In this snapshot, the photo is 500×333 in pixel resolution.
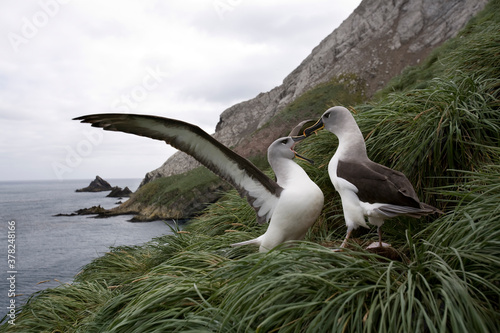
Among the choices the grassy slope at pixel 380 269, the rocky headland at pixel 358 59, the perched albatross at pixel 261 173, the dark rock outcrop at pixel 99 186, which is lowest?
the grassy slope at pixel 380 269

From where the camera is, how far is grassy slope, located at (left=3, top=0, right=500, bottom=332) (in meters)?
1.99

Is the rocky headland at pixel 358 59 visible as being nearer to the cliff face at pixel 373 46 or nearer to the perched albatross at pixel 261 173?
the cliff face at pixel 373 46

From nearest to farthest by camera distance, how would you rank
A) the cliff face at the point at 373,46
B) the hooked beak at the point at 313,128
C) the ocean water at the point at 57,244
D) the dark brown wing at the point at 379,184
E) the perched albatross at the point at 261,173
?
the dark brown wing at the point at 379,184 → the perched albatross at the point at 261,173 → the hooked beak at the point at 313,128 → the ocean water at the point at 57,244 → the cliff face at the point at 373,46

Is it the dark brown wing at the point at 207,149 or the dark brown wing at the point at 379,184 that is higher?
the dark brown wing at the point at 207,149

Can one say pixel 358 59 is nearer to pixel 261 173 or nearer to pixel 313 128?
pixel 313 128

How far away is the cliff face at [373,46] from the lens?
39531mm

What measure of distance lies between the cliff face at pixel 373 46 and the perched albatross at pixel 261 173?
30755mm

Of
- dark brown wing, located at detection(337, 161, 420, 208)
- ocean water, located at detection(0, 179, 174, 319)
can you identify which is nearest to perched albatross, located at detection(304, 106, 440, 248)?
dark brown wing, located at detection(337, 161, 420, 208)

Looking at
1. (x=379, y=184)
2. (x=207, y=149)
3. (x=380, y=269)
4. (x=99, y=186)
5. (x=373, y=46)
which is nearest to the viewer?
(x=380, y=269)

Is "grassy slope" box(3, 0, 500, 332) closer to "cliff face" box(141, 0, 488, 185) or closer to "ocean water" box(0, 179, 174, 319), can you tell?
"ocean water" box(0, 179, 174, 319)

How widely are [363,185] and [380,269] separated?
83 centimetres

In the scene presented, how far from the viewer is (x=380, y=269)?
2.29m

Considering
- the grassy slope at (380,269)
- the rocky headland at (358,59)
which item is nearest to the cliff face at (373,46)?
the rocky headland at (358,59)

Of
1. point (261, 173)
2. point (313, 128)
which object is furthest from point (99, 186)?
point (313, 128)
